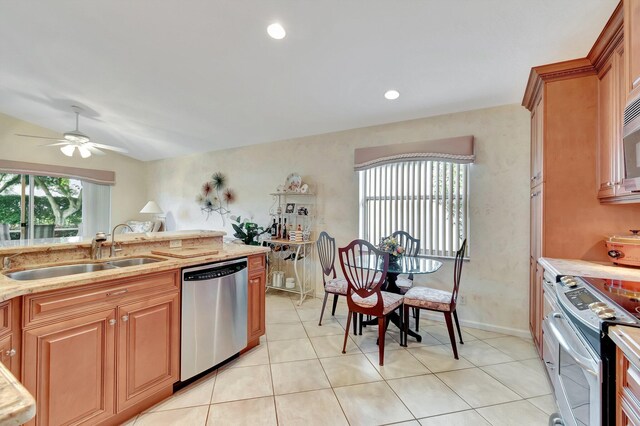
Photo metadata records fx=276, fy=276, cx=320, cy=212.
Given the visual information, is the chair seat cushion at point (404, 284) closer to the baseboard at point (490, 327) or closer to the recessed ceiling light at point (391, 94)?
the baseboard at point (490, 327)

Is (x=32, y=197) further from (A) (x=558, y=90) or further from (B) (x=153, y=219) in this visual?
(A) (x=558, y=90)

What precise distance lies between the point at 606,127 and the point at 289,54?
2.47 m

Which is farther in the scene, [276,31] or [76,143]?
[76,143]

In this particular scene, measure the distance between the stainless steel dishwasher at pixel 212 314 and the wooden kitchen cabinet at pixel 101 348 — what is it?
0.07 meters

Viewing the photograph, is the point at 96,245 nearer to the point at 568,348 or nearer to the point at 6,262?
the point at 6,262

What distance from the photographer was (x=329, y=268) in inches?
129

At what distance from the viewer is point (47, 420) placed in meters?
1.37

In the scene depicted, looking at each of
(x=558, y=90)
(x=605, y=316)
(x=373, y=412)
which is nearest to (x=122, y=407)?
(x=373, y=412)

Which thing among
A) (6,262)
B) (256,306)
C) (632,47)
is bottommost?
(256,306)

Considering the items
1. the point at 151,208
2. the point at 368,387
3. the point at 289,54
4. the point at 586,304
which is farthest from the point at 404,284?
the point at 151,208

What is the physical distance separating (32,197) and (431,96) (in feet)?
23.3

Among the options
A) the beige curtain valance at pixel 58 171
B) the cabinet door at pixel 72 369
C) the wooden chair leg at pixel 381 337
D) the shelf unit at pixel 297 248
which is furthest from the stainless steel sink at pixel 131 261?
the beige curtain valance at pixel 58 171

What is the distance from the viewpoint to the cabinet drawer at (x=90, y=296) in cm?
133

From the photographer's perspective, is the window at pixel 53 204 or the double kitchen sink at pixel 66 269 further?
the window at pixel 53 204
